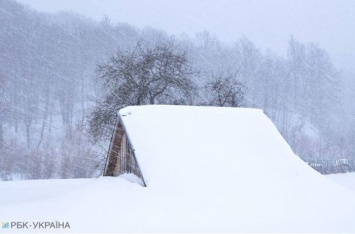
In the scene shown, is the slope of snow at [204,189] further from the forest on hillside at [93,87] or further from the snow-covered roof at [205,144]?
the forest on hillside at [93,87]

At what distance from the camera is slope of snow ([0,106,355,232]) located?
7.16m

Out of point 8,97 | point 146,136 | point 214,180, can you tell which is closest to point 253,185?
point 214,180

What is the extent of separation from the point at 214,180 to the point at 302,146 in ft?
132

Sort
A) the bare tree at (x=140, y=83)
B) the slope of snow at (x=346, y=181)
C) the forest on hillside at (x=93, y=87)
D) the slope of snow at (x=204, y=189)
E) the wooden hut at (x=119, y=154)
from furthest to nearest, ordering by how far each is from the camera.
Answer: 1. the forest on hillside at (x=93, y=87)
2. the bare tree at (x=140, y=83)
3. the slope of snow at (x=346, y=181)
4. the wooden hut at (x=119, y=154)
5. the slope of snow at (x=204, y=189)

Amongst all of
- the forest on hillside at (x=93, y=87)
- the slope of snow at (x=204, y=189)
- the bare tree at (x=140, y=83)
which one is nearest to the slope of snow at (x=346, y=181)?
the slope of snow at (x=204, y=189)

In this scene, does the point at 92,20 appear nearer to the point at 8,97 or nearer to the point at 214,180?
the point at 8,97

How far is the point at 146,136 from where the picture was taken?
9.88 meters

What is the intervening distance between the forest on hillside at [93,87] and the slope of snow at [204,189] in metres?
16.2

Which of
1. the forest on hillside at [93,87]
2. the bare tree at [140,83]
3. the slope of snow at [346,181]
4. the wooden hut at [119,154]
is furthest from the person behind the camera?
the forest on hillside at [93,87]

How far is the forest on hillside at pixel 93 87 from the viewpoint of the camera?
1329 inches

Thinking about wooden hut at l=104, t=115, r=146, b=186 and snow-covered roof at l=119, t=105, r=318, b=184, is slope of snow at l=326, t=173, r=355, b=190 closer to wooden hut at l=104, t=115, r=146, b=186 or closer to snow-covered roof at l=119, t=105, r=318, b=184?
snow-covered roof at l=119, t=105, r=318, b=184

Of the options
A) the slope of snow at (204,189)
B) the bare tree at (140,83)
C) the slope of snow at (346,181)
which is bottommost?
the slope of snow at (346,181)

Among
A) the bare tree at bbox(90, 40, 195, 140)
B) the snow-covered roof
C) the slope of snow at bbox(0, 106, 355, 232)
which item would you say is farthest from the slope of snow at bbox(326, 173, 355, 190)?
the bare tree at bbox(90, 40, 195, 140)

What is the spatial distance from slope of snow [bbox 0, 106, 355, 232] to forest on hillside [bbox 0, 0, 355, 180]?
637 inches
